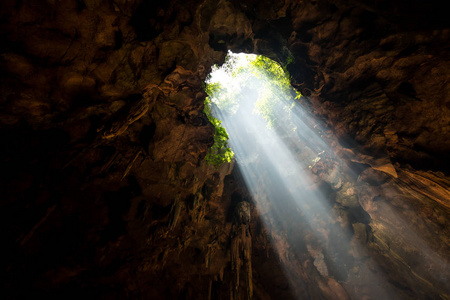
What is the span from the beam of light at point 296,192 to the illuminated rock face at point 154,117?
3.68 metres

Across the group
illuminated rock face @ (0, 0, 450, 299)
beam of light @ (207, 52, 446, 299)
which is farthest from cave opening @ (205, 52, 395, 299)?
illuminated rock face @ (0, 0, 450, 299)

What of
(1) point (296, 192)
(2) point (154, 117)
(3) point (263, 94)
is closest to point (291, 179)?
(1) point (296, 192)

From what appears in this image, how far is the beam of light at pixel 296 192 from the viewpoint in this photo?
13.4 m

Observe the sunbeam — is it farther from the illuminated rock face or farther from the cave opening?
the illuminated rock face

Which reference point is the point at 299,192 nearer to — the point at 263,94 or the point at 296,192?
the point at 296,192

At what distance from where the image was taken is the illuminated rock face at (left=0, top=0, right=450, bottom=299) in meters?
3.96

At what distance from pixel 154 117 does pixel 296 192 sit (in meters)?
18.1

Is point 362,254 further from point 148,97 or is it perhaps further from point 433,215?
point 148,97

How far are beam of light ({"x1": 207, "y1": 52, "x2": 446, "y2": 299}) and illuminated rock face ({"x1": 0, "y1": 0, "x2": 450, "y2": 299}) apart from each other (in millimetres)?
3678

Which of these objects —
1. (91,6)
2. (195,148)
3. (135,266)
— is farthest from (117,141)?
(135,266)

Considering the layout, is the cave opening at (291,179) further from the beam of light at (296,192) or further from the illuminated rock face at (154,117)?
the illuminated rock face at (154,117)

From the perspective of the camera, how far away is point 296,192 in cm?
1897

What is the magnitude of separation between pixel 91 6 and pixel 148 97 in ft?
8.15

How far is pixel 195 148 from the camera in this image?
Result: 763 cm
